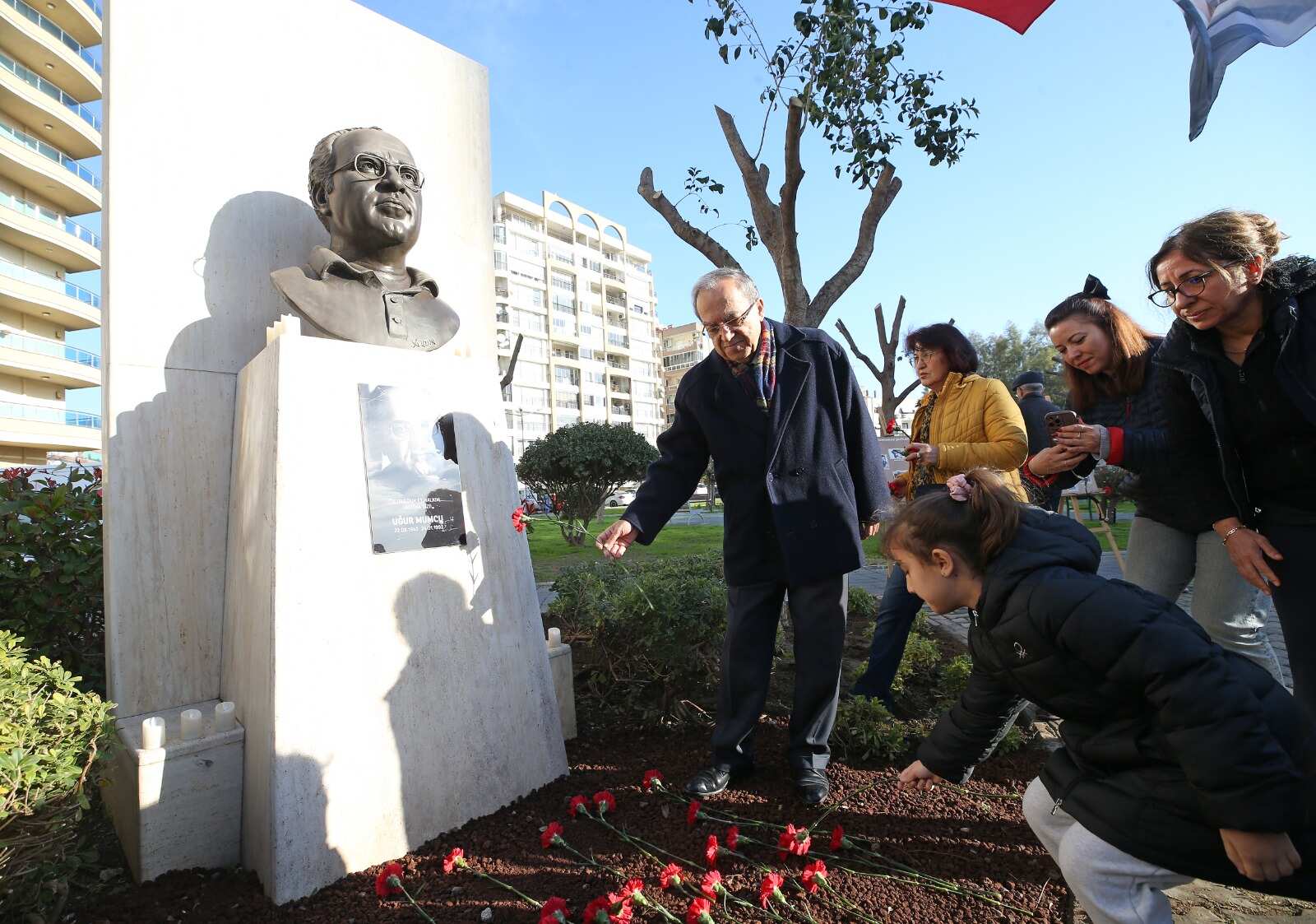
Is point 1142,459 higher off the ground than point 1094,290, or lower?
lower

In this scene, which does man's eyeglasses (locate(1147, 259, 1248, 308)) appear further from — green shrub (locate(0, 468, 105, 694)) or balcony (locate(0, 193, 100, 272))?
balcony (locate(0, 193, 100, 272))

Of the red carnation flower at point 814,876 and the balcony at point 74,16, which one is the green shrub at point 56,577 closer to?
the red carnation flower at point 814,876

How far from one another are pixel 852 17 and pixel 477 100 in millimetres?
2463

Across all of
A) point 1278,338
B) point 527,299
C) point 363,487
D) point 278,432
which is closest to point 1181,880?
point 1278,338

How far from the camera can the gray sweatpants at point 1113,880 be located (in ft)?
4.64

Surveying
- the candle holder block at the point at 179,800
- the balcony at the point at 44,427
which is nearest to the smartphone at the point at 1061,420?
the candle holder block at the point at 179,800

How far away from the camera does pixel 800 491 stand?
2668 mm

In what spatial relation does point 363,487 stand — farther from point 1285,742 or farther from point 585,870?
point 1285,742

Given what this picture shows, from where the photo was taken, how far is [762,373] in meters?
2.75

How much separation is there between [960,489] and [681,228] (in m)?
4.12

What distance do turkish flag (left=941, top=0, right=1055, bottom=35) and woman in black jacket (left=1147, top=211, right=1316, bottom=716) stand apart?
1.59 metres

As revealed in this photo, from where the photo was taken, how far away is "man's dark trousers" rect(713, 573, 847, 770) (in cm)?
264

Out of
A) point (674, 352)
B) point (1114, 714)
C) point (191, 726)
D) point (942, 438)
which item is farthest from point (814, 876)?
point (674, 352)

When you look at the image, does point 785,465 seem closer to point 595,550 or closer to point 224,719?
point 224,719
